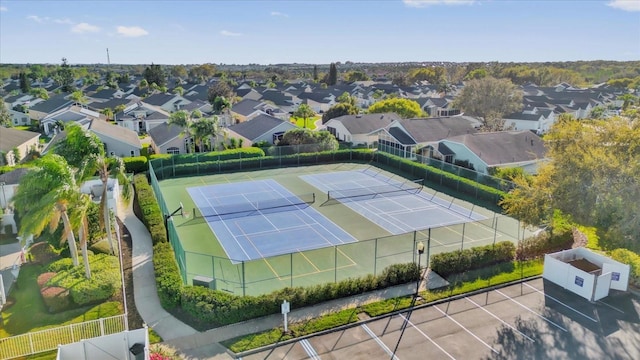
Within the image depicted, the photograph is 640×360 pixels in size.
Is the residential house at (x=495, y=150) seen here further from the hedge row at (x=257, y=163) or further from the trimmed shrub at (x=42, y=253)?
the trimmed shrub at (x=42, y=253)

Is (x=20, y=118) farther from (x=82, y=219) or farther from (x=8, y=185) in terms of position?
(x=82, y=219)

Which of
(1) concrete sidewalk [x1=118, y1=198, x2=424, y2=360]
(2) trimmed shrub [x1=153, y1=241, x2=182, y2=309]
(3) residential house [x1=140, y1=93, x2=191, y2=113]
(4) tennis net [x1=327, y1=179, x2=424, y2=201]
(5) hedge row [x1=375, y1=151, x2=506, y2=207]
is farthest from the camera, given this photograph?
(3) residential house [x1=140, y1=93, x2=191, y2=113]

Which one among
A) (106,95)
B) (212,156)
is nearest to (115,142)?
(212,156)

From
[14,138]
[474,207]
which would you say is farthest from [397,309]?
[14,138]

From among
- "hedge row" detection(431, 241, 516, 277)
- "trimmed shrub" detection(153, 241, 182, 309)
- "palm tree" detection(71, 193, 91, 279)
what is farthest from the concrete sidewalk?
"palm tree" detection(71, 193, 91, 279)

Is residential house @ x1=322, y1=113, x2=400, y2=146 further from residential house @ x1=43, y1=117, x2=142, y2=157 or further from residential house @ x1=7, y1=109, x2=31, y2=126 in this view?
residential house @ x1=7, y1=109, x2=31, y2=126

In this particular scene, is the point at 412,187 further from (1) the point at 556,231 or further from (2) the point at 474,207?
(1) the point at 556,231
